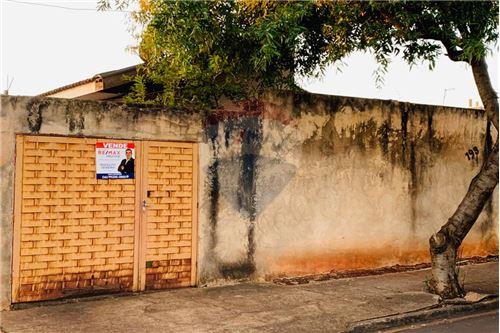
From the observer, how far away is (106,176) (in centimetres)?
757

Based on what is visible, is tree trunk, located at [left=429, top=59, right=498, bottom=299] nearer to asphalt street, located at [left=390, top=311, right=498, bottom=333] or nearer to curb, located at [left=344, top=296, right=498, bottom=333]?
curb, located at [left=344, top=296, right=498, bottom=333]

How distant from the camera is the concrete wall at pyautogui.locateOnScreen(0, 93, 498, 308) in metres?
7.61

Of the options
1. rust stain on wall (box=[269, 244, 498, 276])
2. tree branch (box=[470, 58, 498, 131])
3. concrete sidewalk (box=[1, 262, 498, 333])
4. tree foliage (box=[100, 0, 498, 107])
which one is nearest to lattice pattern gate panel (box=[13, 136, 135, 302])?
concrete sidewalk (box=[1, 262, 498, 333])

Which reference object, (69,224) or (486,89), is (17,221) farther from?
(486,89)

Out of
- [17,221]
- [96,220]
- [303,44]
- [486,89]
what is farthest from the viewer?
[303,44]

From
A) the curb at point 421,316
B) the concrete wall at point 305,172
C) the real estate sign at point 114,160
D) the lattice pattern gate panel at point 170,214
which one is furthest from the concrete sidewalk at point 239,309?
the real estate sign at point 114,160

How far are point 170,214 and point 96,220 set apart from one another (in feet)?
3.46

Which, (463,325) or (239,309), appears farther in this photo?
(239,309)

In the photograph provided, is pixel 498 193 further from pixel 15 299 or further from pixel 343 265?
pixel 15 299

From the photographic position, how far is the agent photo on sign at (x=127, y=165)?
7.70 m

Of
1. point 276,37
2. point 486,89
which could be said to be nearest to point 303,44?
point 276,37

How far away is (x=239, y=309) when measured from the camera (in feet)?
23.4

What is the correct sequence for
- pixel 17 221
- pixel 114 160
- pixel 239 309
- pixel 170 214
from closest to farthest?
pixel 17 221
pixel 239 309
pixel 114 160
pixel 170 214

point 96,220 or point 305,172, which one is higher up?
point 305,172
